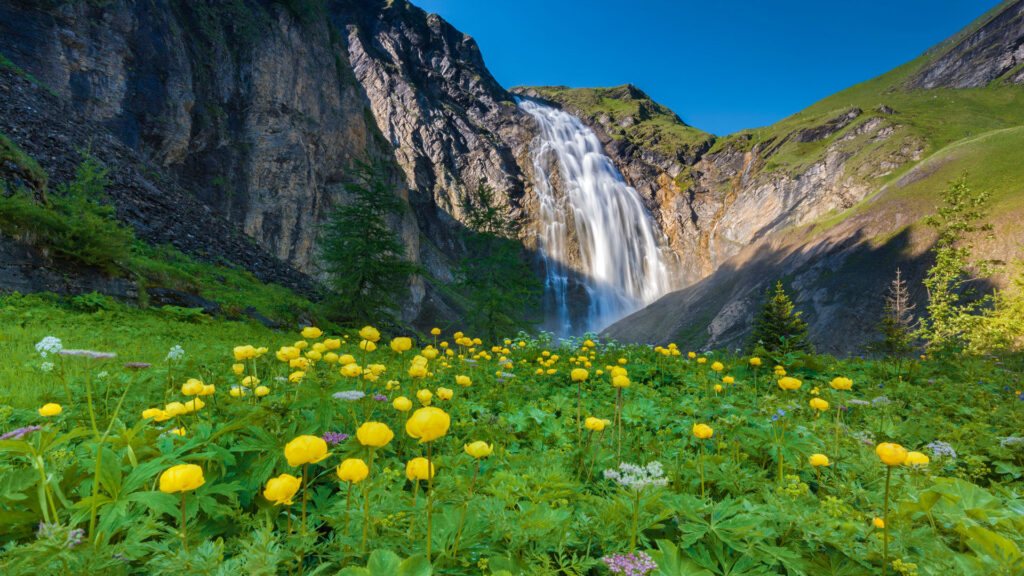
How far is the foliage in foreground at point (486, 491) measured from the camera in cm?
122

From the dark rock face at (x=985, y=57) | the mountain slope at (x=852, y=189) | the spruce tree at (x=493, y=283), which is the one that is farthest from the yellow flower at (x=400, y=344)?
the dark rock face at (x=985, y=57)

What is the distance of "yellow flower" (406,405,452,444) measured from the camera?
1.22 m

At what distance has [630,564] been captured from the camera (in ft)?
4.07

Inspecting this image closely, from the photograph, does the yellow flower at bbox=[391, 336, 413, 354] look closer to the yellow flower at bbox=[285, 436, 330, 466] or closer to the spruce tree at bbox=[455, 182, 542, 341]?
the yellow flower at bbox=[285, 436, 330, 466]

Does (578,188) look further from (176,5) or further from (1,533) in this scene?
(1,533)

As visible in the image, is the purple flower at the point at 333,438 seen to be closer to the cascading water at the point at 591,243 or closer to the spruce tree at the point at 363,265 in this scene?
the spruce tree at the point at 363,265

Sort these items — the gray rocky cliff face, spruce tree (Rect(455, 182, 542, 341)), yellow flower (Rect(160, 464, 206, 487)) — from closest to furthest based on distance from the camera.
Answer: yellow flower (Rect(160, 464, 206, 487))
spruce tree (Rect(455, 182, 542, 341))
the gray rocky cliff face

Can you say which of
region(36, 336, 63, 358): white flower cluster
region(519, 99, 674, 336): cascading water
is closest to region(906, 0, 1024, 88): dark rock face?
region(519, 99, 674, 336): cascading water

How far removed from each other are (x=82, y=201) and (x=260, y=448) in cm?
1140

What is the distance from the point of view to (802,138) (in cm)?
5056

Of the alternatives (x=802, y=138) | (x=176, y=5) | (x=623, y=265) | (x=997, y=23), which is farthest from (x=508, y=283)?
(x=997, y=23)

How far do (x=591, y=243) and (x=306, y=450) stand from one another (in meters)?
55.4

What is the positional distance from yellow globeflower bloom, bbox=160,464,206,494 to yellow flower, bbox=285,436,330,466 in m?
0.22

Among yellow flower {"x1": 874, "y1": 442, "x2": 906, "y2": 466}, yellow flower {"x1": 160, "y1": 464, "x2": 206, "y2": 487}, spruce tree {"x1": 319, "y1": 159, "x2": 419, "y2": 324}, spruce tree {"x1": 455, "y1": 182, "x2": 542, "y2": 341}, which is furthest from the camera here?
spruce tree {"x1": 455, "y1": 182, "x2": 542, "y2": 341}
